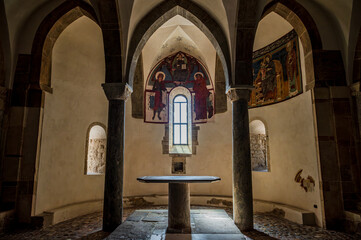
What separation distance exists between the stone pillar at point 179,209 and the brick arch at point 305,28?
168 inches

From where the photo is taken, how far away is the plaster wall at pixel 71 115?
22.2ft

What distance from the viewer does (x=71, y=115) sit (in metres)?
7.68

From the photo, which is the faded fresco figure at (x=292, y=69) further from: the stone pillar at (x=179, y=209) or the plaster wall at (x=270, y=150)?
the stone pillar at (x=179, y=209)

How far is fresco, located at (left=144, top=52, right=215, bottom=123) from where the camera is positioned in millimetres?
10117

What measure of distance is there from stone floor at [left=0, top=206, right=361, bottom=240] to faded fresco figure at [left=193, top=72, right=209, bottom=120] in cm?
474

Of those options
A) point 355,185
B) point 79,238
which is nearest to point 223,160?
point 355,185

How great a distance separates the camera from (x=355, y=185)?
5832mm

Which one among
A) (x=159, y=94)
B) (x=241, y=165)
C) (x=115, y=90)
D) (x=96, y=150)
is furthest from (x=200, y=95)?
(x=241, y=165)

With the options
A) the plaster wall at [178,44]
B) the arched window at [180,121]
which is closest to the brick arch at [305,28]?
the plaster wall at [178,44]

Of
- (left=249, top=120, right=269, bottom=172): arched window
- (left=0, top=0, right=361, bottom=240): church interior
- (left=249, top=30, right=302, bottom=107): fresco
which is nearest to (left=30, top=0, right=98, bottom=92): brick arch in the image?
(left=0, top=0, right=361, bottom=240): church interior

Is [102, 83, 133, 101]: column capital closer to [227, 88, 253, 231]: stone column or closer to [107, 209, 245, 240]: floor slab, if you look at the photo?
[227, 88, 253, 231]: stone column

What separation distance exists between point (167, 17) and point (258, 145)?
17.2 feet

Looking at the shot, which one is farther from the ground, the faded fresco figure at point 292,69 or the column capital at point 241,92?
the faded fresco figure at point 292,69

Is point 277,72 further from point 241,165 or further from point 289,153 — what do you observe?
point 241,165
